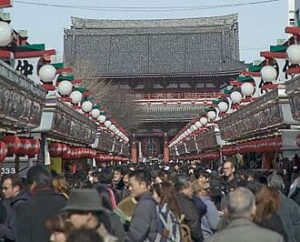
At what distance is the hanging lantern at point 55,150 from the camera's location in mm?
25203

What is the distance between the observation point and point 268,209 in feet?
26.6

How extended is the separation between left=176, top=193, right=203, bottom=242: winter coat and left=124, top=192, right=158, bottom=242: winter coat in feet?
4.60

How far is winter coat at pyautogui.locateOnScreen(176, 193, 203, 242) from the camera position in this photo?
395 inches

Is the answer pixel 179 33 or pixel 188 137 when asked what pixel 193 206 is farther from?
pixel 179 33

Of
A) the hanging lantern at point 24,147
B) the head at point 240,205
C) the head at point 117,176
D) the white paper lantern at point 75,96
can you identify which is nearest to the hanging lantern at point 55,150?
the white paper lantern at point 75,96

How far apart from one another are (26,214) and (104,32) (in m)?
83.9

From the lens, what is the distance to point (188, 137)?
58.9 m

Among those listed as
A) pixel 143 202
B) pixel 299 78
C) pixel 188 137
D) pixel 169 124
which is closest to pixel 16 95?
pixel 299 78

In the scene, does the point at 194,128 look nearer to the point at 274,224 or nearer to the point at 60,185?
the point at 60,185

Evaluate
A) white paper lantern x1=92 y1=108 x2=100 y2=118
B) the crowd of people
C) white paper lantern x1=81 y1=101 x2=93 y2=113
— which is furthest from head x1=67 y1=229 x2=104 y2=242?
white paper lantern x1=92 y1=108 x2=100 y2=118

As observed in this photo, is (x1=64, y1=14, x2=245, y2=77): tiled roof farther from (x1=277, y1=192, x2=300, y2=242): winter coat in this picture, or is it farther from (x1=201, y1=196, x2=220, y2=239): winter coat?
(x1=277, y1=192, x2=300, y2=242): winter coat

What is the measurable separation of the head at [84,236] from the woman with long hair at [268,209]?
9.83 ft

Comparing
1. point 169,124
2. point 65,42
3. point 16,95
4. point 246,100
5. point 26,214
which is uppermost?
point 65,42

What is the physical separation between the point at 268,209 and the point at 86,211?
2513 mm
